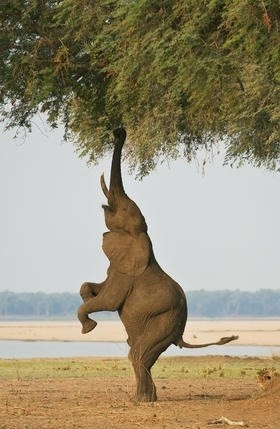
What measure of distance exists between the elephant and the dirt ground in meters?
0.80

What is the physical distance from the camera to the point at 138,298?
69.1 feet

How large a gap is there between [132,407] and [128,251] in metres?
2.29

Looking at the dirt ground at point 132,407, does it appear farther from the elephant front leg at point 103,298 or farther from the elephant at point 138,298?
the elephant front leg at point 103,298

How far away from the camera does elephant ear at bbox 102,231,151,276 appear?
21.3m

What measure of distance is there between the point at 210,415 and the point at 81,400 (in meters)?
3.31

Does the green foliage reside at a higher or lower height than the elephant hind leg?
higher

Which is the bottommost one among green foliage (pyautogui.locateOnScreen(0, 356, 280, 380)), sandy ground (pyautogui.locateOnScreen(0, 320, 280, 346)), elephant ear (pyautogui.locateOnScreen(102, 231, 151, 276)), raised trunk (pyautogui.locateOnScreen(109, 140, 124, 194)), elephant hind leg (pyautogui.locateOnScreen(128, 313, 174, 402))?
elephant hind leg (pyautogui.locateOnScreen(128, 313, 174, 402))

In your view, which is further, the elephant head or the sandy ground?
the sandy ground

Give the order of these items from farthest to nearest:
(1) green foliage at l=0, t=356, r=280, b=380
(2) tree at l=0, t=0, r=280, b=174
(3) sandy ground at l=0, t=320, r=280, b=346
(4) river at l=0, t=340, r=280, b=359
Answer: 1. (3) sandy ground at l=0, t=320, r=280, b=346
2. (4) river at l=0, t=340, r=280, b=359
3. (1) green foliage at l=0, t=356, r=280, b=380
4. (2) tree at l=0, t=0, r=280, b=174

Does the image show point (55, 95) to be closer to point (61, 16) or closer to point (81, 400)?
point (61, 16)

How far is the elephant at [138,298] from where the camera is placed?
2100 centimetres

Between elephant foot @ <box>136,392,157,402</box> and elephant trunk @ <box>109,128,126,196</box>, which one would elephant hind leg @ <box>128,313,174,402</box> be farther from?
elephant trunk @ <box>109,128,126,196</box>

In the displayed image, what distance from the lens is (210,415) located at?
65.4 feet

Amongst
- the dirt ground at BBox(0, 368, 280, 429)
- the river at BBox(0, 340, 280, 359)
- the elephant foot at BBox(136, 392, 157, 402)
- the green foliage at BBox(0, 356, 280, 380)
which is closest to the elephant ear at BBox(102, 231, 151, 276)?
the elephant foot at BBox(136, 392, 157, 402)
